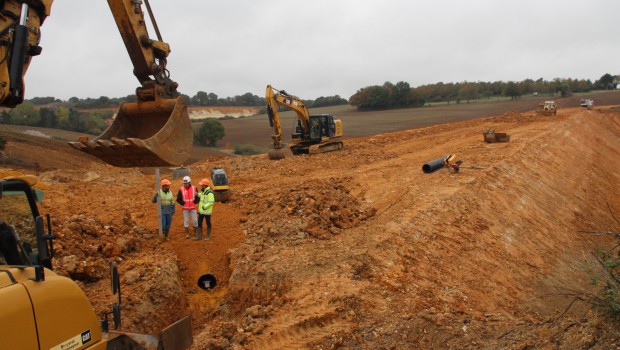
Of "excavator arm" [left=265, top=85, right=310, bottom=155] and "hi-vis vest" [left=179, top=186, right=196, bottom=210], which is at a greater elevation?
"excavator arm" [left=265, top=85, right=310, bottom=155]

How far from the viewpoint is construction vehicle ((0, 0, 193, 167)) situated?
534 centimetres

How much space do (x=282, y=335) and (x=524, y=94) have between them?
96.7 m

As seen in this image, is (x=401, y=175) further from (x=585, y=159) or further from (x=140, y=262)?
(x=585, y=159)

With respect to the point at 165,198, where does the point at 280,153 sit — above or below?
below

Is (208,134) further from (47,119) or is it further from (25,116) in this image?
(25,116)

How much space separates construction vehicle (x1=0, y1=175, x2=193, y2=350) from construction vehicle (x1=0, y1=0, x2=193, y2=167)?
157 centimetres

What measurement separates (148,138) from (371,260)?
13.3 ft

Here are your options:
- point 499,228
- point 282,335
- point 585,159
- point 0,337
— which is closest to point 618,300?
point 282,335

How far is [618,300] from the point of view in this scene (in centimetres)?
514

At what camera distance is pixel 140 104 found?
7754mm

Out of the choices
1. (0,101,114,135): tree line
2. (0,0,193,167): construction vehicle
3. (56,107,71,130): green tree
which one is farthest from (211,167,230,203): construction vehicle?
(56,107,71,130): green tree

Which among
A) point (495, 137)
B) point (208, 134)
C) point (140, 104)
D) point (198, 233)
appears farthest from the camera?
point (208, 134)

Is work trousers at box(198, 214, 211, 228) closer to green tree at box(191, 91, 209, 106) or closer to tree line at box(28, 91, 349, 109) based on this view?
tree line at box(28, 91, 349, 109)

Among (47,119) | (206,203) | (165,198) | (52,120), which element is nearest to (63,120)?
(52,120)
